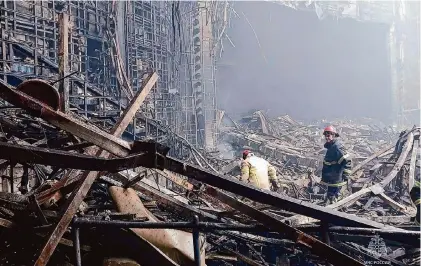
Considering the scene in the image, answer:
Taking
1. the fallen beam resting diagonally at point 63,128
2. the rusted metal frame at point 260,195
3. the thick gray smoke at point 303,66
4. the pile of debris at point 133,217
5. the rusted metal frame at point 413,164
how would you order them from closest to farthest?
the fallen beam resting diagonally at point 63,128
the pile of debris at point 133,217
the rusted metal frame at point 260,195
the rusted metal frame at point 413,164
the thick gray smoke at point 303,66

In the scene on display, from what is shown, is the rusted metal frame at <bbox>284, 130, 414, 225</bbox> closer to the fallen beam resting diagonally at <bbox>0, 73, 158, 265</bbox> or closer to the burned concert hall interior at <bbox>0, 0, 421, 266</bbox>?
the burned concert hall interior at <bbox>0, 0, 421, 266</bbox>

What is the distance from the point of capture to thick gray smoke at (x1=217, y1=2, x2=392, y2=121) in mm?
37812

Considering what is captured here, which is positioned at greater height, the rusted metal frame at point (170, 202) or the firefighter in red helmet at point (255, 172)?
the rusted metal frame at point (170, 202)

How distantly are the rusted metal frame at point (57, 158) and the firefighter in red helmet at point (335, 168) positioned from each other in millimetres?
6308

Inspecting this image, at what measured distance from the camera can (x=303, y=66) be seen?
44.5 metres

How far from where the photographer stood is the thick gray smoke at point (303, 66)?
3781 cm

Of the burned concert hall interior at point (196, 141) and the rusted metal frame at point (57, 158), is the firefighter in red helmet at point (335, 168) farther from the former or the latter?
the rusted metal frame at point (57, 158)

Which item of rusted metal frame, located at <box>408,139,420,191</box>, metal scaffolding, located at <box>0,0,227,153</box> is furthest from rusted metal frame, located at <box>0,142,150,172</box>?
metal scaffolding, located at <box>0,0,227,153</box>

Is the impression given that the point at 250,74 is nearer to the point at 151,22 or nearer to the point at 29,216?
the point at 151,22

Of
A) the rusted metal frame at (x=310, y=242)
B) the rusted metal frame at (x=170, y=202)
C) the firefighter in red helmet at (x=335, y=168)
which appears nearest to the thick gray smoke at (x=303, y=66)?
the firefighter in red helmet at (x=335, y=168)

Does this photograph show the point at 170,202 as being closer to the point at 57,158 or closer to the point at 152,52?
the point at 57,158

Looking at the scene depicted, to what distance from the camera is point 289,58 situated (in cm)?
4344

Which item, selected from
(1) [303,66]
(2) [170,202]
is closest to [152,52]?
(2) [170,202]

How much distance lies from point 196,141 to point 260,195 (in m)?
15.2
